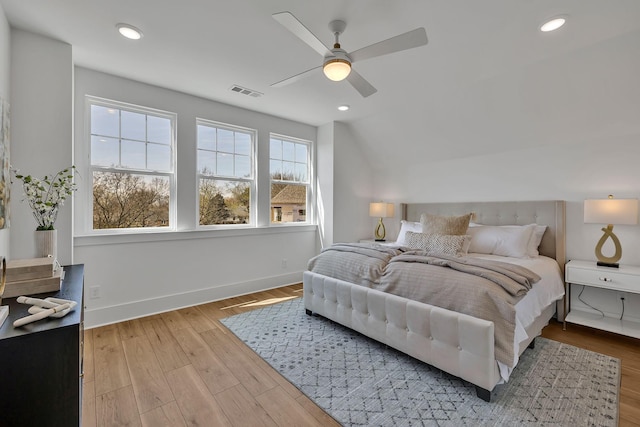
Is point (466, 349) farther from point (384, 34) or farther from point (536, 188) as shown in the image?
point (536, 188)

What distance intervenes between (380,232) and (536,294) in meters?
2.80

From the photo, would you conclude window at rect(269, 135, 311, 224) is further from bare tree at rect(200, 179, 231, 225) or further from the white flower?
the white flower

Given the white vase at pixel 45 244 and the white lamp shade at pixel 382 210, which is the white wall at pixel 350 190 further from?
the white vase at pixel 45 244

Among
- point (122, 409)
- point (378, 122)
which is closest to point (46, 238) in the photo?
point (122, 409)

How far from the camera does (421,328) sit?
6.96 feet

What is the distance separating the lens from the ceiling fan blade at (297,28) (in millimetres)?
1593

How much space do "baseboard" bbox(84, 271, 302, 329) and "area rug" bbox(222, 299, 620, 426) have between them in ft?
3.76

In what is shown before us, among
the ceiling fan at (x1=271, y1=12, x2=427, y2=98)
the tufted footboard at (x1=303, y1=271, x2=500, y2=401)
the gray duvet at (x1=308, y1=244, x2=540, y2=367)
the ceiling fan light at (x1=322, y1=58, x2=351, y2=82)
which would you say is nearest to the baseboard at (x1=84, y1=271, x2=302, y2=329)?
the tufted footboard at (x1=303, y1=271, x2=500, y2=401)

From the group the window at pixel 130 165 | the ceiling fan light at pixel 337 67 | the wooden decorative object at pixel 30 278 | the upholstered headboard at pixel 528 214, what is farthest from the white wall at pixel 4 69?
the upholstered headboard at pixel 528 214

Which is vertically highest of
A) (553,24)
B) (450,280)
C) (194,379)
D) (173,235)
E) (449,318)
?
(553,24)

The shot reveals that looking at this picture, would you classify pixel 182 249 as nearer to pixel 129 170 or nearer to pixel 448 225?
pixel 129 170

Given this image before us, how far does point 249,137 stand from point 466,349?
11.7ft

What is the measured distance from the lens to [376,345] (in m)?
2.57

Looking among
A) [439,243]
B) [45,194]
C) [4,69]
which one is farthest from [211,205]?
[439,243]
